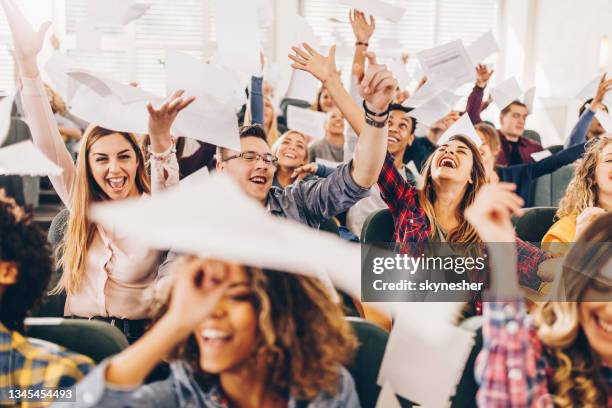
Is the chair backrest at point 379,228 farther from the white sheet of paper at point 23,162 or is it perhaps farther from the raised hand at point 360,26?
the white sheet of paper at point 23,162

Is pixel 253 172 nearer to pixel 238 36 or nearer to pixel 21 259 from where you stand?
pixel 238 36

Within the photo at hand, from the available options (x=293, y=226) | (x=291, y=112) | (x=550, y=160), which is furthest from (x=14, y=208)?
(x=550, y=160)

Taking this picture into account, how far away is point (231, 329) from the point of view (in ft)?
2.78

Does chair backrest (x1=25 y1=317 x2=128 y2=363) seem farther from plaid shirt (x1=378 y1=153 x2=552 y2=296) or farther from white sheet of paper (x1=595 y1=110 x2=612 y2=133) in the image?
white sheet of paper (x1=595 y1=110 x2=612 y2=133)

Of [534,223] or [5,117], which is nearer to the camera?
[5,117]

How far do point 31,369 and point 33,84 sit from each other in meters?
0.62

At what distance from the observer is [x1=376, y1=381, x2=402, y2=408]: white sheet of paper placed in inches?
38.7

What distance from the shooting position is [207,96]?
4.29 feet

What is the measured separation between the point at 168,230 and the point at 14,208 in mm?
306

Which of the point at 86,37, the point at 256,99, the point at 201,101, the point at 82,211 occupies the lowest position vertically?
the point at 82,211

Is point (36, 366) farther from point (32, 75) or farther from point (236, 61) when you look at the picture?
point (236, 61)

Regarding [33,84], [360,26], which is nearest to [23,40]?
[33,84]

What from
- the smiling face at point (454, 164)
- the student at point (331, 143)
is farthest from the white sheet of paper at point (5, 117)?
the student at point (331, 143)

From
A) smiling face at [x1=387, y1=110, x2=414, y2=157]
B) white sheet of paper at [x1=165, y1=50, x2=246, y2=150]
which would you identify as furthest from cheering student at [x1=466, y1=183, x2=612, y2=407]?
smiling face at [x1=387, y1=110, x2=414, y2=157]
